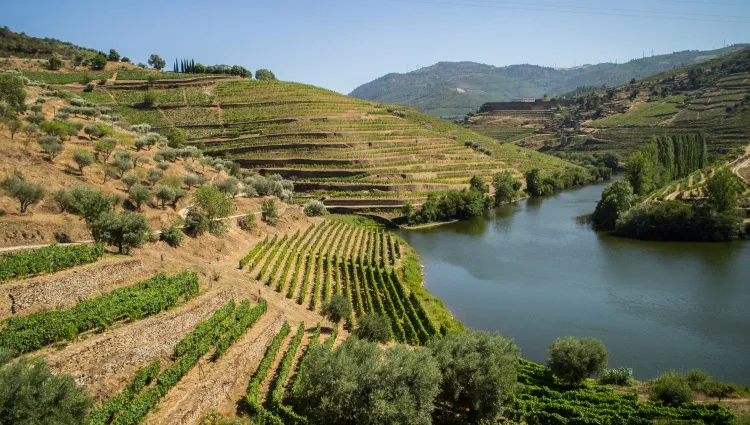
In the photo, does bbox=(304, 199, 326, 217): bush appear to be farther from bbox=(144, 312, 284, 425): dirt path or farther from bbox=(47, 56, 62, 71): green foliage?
bbox=(47, 56, 62, 71): green foliage

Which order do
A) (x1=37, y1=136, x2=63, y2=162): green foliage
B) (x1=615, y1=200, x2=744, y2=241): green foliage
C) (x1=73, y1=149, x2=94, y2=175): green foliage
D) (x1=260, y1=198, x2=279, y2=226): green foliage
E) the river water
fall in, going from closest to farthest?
1. the river water
2. (x1=37, y1=136, x2=63, y2=162): green foliage
3. (x1=73, y1=149, x2=94, y2=175): green foliage
4. (x1=260, y1=198, x2=279, y2=226): green foliage
5. (x1=615, y1=200, x2=744, y2=241): green foliage

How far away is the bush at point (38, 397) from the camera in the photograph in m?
11.2

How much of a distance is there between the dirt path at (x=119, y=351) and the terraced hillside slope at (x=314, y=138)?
50.1m

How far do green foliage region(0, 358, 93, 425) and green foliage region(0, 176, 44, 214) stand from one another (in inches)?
520

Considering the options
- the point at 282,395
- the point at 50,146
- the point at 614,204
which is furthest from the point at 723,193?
the point at 50,146

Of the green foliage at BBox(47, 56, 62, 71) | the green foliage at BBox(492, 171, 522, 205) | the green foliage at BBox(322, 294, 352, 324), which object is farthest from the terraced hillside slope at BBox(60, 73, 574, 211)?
the green foliage at BBox(322, 294, 352, 324)

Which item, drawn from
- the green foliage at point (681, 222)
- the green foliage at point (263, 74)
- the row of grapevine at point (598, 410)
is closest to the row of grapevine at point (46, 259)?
the row of grapevine at point (598, 410)

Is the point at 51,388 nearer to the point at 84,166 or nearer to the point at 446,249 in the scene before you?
the point at 84,166

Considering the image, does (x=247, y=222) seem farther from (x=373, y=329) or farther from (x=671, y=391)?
(x=671, y=391)

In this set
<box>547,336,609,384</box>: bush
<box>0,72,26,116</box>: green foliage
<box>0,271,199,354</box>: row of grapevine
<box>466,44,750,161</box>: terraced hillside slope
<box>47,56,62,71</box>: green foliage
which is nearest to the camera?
<box>0,271,199,354</box>: row of grapevine

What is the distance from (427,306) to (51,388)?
25732mm

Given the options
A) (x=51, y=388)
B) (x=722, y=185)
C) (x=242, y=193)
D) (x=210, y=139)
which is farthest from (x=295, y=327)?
(x=210, y=139)

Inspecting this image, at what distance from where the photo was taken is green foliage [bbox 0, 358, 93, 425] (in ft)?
36.8

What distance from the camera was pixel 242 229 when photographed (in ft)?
132
